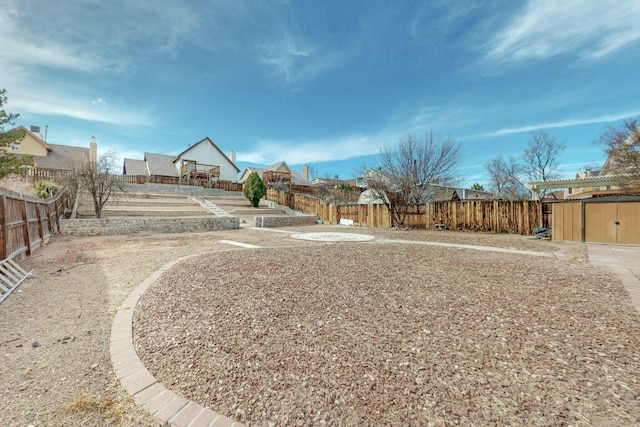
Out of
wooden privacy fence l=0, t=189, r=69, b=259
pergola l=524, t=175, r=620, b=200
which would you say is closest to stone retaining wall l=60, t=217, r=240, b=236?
wooden privacy fence l=0, t=189, r=69, b=259

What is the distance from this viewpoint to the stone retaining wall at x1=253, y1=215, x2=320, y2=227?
16281mm

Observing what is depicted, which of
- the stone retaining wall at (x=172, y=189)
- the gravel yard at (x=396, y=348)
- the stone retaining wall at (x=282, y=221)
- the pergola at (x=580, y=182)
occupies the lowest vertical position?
the gravel yard at (x=396, y=348)

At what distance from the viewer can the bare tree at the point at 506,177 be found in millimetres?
28172

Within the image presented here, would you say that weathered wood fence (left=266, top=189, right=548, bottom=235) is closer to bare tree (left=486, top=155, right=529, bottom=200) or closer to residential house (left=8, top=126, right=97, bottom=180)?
bare tree (left=486, top=155, right=529, bottom=200)

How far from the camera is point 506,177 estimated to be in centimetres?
2897

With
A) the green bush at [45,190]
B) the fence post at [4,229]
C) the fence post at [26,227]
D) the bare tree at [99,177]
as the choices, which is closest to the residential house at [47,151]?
the green bush at [45,190]

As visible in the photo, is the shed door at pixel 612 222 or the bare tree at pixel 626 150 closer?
the shed door at pixel 612 222

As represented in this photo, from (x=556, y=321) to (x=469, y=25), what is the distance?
37.7 ft

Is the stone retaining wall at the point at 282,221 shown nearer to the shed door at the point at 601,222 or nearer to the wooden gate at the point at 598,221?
the wooden gate at the point at 598,221

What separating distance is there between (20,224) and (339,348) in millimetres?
8681

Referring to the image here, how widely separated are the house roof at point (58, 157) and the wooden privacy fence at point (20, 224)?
23.7 metres

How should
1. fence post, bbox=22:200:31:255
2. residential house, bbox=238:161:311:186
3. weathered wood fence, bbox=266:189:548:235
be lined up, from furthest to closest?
residential house, bbox=238:161:311:186 → weathered wood fence, bbox=266:189:548:235 → fence post, bbox=22:200:31:255

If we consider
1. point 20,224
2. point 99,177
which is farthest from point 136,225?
point 20,224

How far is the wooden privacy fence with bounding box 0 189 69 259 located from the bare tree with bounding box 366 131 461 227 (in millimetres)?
14353
